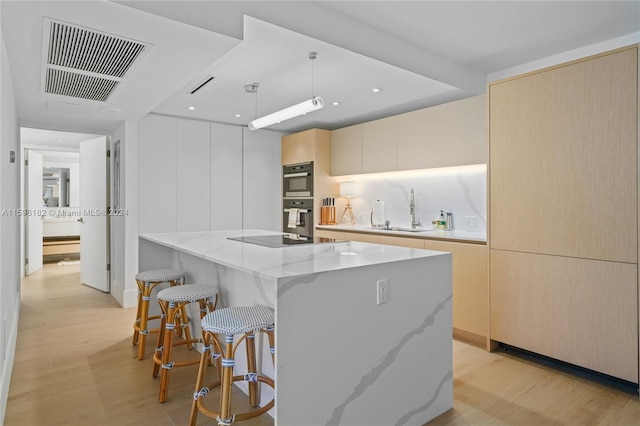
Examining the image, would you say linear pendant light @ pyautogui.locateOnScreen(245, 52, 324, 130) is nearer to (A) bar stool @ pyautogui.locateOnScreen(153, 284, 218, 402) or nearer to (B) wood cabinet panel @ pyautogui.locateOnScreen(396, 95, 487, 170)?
(A) bar stool @ pyautogui.locateOnScreen(153, 284, 218, 402)

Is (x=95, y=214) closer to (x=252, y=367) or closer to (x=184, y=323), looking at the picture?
(x=184, y=323)

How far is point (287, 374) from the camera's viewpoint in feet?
5.06

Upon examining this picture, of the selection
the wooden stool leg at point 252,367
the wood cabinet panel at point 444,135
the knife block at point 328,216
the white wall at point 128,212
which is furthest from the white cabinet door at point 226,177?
the wooden stool leg at point 252,367

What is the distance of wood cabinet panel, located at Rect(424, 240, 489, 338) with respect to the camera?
10.2 feet

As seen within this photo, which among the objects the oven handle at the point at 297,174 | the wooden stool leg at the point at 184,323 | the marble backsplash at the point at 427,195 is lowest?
the wooden stool leg at the point at 184,323

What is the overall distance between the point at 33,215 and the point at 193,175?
3.55 meters

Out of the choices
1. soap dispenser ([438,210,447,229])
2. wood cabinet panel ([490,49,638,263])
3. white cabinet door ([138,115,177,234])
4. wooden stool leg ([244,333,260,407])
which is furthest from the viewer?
white cabinet door ([138,115,177,234])

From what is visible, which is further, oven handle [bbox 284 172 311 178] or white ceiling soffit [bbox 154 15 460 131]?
oven handle [bbox 284 172 311 178]

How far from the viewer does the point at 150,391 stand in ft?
7.93

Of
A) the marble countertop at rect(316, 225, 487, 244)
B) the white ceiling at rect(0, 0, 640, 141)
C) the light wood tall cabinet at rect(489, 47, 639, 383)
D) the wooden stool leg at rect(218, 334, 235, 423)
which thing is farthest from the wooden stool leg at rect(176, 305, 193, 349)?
the light wood tall cabinet at rect(489, 47, 639, 383)

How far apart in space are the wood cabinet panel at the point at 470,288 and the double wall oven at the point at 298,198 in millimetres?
2143

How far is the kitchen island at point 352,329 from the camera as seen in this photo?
157 centimetres

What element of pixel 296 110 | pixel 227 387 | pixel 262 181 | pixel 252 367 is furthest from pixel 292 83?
pixel 227 387

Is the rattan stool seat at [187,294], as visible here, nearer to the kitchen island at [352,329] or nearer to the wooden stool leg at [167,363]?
the wooden stool leg at [167,363]
